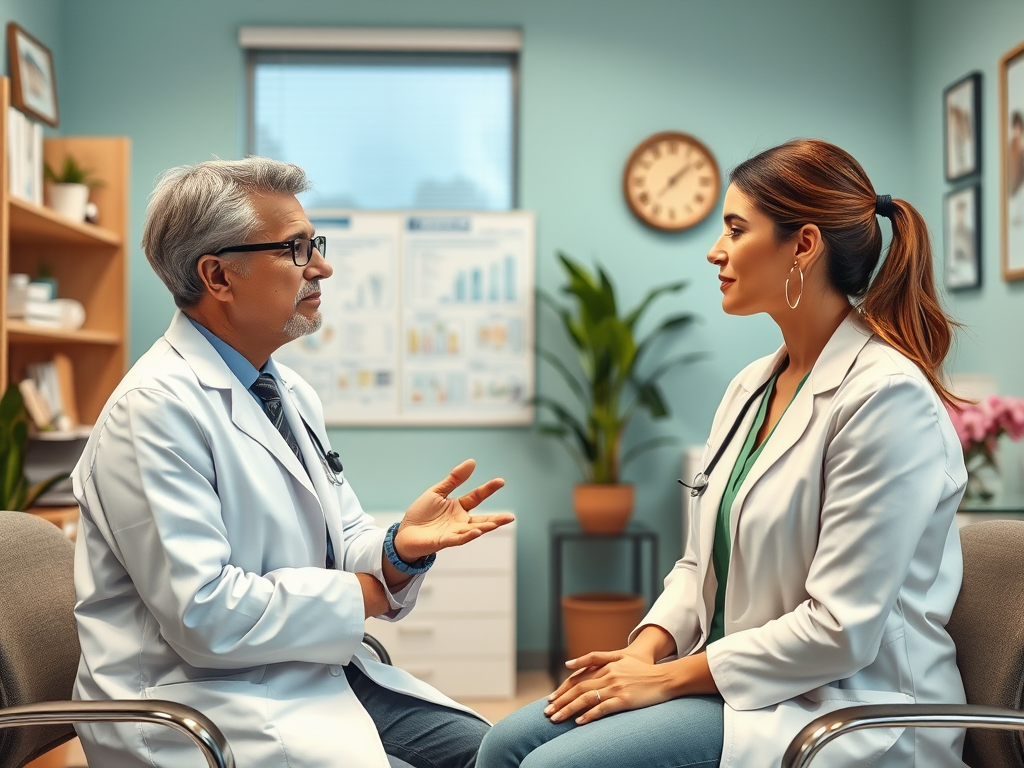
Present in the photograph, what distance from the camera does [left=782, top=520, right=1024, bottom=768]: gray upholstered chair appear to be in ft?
4.32

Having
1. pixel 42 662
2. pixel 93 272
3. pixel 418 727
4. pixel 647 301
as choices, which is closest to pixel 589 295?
pixel 647 301

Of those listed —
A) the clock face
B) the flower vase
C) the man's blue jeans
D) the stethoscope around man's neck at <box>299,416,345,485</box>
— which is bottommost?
the man's blue jeans

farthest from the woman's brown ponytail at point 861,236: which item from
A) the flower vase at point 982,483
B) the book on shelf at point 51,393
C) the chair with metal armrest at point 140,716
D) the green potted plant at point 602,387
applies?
the book on shelf at point 51,393

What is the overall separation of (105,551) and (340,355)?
2945 millimetres

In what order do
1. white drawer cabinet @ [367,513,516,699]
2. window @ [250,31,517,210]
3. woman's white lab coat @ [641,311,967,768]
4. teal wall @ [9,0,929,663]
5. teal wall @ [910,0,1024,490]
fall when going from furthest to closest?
window @ [250,31,517,210]
teal wall @ [9,0,929,663]
white drawer cabinet @ [367,513,516,699]
teal wall @ [910,0,1024,490]
woman's white lab coat @ [641,311,967,768]

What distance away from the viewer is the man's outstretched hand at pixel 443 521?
1.64 metres

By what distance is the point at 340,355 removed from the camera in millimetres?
4422

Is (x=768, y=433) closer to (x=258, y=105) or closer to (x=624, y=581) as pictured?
(x=624, y=581)

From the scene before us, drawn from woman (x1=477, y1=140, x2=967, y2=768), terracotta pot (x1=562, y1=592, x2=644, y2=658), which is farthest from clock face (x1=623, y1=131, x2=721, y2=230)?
woman (x1=477, y1=140, x2=967, y2=768)

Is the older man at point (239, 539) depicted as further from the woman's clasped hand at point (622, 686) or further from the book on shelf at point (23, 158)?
the book on shelf at point (23, 158)

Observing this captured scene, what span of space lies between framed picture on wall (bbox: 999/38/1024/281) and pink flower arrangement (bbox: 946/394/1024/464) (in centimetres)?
70

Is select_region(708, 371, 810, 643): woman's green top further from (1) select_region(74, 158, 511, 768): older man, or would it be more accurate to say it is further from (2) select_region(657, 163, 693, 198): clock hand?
(2) select_region(657, 163, 693, 198): clock hand

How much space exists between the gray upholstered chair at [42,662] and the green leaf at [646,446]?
2.97 meters

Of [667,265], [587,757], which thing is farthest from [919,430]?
[667,265]
